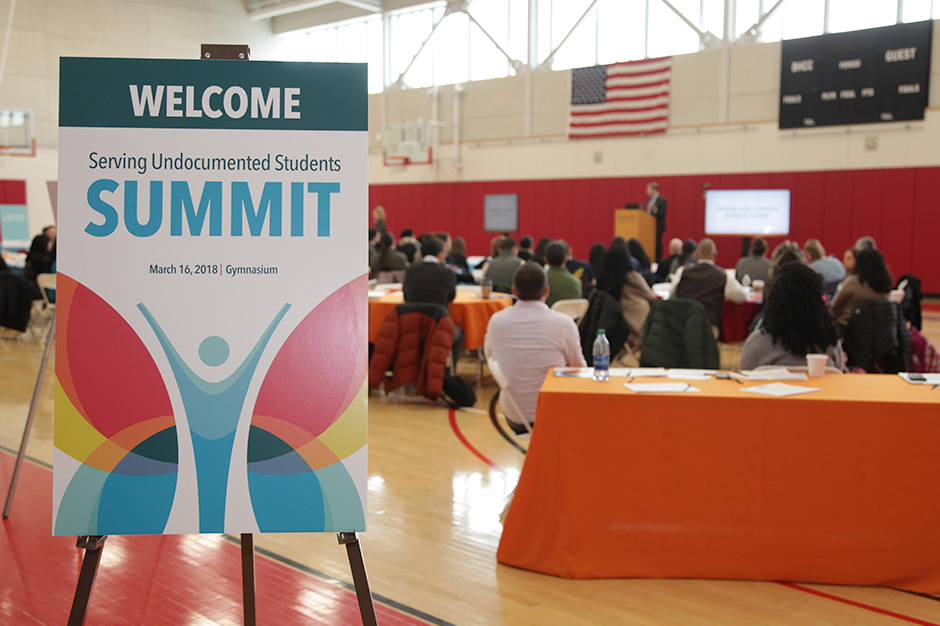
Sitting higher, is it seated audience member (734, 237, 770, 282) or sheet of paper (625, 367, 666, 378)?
seated audience member (734, 237, 770, 282)

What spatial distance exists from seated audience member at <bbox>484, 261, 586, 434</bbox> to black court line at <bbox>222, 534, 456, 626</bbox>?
125 cm

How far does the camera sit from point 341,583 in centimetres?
298

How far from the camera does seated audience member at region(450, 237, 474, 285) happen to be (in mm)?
9203

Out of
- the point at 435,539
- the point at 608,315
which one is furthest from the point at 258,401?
the point at 608,315

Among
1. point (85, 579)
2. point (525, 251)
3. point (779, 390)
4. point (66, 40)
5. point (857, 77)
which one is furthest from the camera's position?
point (66, 40)

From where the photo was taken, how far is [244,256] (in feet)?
5.76

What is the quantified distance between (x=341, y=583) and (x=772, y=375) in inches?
78.7

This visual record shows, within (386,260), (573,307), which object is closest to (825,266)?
(573,307)

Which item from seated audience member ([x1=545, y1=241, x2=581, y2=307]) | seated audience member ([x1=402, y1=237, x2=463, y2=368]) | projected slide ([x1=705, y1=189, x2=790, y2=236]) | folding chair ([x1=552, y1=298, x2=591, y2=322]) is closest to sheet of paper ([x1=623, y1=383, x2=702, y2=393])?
folding chair ([x1=552, y1=298, x2=591, y2=322])

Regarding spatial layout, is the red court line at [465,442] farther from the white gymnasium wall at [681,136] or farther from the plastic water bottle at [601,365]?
the white gymnasium wall at [681,136]

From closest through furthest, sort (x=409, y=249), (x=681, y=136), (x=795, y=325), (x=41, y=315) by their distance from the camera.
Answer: (x=795, y=325) < (x=409, y=249) < (x=41, y=315) < (x=681, y=136)

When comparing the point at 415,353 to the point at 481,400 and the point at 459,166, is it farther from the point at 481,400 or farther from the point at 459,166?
the point at 459,166

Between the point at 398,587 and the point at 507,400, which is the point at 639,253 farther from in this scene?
the point at 398,587

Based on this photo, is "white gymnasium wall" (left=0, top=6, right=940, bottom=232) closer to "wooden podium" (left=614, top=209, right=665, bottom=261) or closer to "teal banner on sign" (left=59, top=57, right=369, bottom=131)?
"wooden podium" (left=614, top=209, right=665, bottom=261)
